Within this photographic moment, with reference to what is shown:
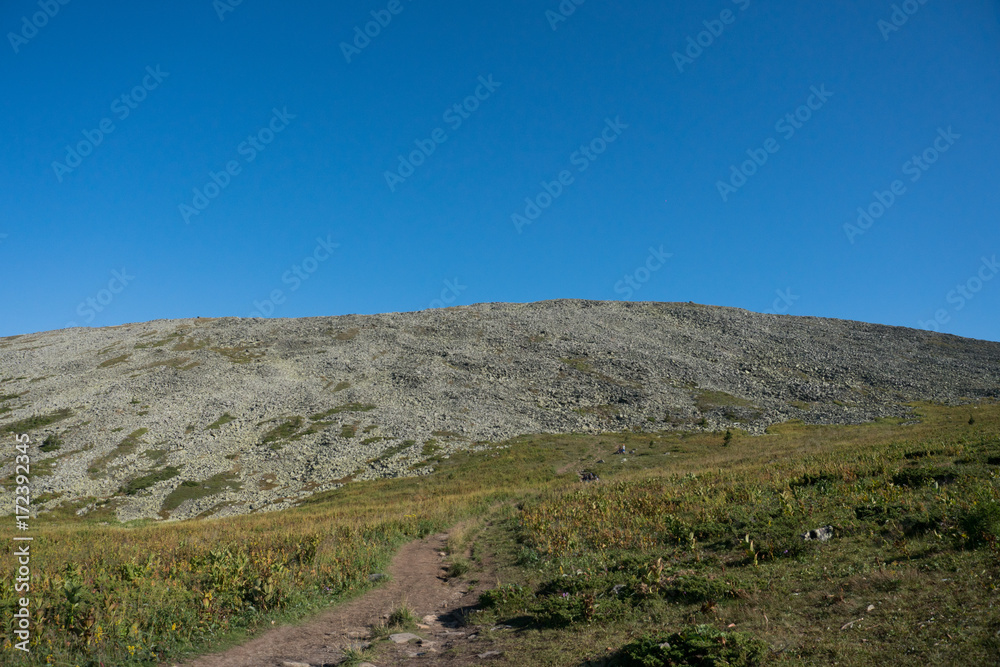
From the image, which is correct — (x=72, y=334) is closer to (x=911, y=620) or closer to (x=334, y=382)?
(x=334, y=382)

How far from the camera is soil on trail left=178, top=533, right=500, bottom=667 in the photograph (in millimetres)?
9562

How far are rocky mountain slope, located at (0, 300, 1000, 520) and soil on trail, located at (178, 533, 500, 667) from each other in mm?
38175

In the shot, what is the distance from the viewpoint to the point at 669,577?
1191cm

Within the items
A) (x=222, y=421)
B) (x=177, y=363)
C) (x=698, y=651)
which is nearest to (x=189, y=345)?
(x=177, y=363)

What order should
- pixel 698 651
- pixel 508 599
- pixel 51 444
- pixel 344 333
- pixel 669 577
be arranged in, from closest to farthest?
pixel 698 651 < pixel 669 577 < pixel 508 599 < pixel 51 444 < pixel 344 333

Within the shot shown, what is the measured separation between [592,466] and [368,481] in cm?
2298

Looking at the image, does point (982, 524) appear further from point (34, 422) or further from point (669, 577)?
point (34, 422)

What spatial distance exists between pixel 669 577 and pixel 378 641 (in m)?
6.57

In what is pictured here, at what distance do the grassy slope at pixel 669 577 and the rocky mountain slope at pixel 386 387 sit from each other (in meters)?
35.9

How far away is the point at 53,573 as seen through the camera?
13336 mm

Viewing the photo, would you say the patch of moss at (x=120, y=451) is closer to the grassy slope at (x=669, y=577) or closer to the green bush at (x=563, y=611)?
the grassy slope at (x=669, y=577)

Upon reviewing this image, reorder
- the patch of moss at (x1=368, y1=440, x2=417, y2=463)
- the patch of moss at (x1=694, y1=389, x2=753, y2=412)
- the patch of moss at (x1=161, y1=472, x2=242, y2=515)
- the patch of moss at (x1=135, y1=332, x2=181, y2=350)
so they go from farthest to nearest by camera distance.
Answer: the patch of moss at (x1=135, y1=332, x2=181, y2=350) → the patch of moss at (x1=694, y1=389, x2=753, y2=412) → the patch of moss at (x1=368, y1=440, x2=417, y2=463) → the patch of moss at (x1=161, y1=472, x2=242, y2=515)

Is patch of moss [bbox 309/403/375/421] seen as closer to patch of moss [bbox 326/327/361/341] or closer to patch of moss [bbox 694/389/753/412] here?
patch of moss [bbox 326/327/361/341]

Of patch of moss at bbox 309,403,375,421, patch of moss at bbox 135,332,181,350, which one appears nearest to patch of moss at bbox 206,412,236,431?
patch of moss at bbox 309,403,375,421
